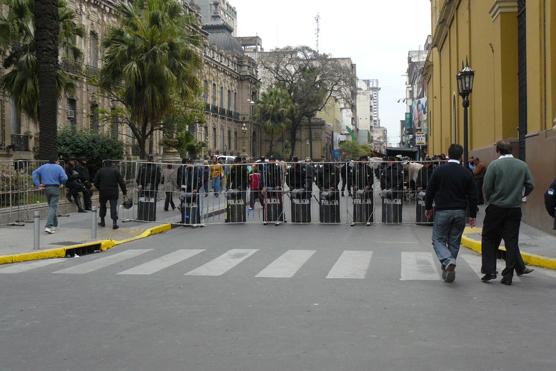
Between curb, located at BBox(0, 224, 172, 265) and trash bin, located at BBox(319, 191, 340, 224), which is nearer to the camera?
curb, located at BBox(0, 224, 172, 265)

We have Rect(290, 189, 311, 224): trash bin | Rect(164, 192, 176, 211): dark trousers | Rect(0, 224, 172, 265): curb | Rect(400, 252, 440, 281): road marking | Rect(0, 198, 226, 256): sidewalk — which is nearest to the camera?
Rect(400, 252, 440, 281): road marking

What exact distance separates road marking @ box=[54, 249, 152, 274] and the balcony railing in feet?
65.8

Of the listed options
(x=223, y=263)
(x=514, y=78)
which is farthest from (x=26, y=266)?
(x=514, y=78)

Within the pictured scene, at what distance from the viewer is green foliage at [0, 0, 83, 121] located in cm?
2508

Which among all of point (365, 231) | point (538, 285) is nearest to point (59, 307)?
point (538, 285)

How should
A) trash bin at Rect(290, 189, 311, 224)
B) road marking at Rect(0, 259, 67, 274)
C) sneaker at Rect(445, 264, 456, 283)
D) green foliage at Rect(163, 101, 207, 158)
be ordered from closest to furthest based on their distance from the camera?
1. sneaker at Rect(445, 264, 456, 283)
2. road marking at Rect(0, 259, 67, 274)
3. trash bin at Rect(290, 189, 311, 224)
4. green foliage at Rect(163, 101, 207, 158)

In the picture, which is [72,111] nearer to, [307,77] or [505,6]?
[505,6]

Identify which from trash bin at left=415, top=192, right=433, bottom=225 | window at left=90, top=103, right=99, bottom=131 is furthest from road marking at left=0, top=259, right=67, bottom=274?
window at left=90, top=103, right=99, bottom=131

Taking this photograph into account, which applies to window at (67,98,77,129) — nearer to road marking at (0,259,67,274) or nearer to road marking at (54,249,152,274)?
road marking at (54,249,152,274)

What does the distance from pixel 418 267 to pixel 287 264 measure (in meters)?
2.18

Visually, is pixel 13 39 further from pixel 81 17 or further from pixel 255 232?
pixel 255 232

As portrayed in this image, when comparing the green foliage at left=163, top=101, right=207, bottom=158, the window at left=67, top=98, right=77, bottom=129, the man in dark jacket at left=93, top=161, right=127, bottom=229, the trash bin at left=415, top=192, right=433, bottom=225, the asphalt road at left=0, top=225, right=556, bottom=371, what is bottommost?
the asphalt road at left=0, top=225, right=556, bottom=371

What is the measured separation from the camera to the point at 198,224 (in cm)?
1830

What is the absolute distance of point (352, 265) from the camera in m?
10.8
